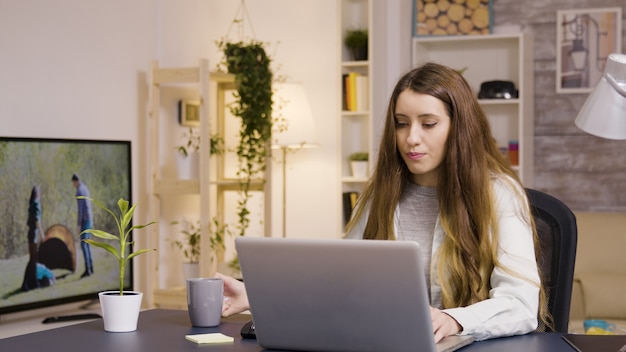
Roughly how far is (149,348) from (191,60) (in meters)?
3.99

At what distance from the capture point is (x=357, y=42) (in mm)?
5738

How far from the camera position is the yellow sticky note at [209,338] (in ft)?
5.48

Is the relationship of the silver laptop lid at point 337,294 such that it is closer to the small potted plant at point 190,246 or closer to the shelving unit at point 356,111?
the small potted plant at point 190,246

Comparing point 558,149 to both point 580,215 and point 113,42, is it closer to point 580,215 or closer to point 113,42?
point 580,215

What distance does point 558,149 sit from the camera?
240 inches

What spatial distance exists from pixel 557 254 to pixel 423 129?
15.9 inches

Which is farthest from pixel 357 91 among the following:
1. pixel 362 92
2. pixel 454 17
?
pixel 454 17

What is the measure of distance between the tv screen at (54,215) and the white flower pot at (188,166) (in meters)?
0.68

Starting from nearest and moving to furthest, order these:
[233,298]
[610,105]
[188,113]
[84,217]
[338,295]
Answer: [338,295]
[610,105]
[233,298]
[84,217]
[188,113]

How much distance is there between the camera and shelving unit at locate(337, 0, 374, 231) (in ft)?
18.6

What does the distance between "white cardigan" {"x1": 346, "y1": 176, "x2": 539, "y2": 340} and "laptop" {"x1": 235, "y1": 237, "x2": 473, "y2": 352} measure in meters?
0.11

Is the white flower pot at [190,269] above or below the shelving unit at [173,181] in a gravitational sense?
below

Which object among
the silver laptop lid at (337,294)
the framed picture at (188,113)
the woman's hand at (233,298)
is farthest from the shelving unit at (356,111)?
Result: the silver laptop lid at (337,294)

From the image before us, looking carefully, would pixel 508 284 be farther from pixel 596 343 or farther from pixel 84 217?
pixel 84 217
